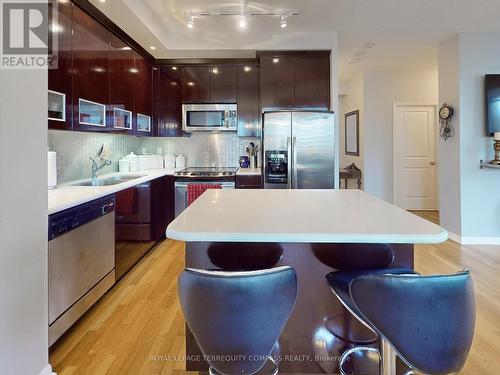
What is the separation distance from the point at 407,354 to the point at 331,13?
3.58 meters

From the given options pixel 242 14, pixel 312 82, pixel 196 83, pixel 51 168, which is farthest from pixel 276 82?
pixel 51 168

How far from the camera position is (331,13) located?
3.70 meters

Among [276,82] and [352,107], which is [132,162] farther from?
[352,107]

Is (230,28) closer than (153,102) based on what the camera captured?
Yes

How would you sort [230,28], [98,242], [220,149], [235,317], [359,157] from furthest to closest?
1. [359,157]
2. [220,149]
3. [230,28]
4. [98,242]
5. [235,317]

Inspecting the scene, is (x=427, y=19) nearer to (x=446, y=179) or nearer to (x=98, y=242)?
(x=446, y=179)

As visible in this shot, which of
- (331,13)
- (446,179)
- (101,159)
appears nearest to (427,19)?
(331,13)

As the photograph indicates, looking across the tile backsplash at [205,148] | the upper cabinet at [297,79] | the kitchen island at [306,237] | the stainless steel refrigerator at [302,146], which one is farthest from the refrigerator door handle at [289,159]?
the kitchen island at [306,237]

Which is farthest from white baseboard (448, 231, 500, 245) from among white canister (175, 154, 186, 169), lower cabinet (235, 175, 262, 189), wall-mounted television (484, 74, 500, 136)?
white canister (175, 154, 186, 169)

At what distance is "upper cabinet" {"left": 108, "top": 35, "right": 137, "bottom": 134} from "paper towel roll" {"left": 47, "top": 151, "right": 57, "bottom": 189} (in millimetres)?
880

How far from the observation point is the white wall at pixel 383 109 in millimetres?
6418

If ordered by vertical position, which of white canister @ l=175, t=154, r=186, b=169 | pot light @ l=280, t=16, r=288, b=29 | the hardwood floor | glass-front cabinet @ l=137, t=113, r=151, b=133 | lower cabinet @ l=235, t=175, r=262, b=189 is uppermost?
pot light @ l=280, t=16, r=288, b=29

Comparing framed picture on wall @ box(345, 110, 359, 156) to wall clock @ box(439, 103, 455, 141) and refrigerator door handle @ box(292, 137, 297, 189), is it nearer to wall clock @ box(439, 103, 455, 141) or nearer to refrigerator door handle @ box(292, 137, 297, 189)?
wall clock @ box(439, 103, 455, 141)

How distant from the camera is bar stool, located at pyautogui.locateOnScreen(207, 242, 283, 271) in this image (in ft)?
5.08
